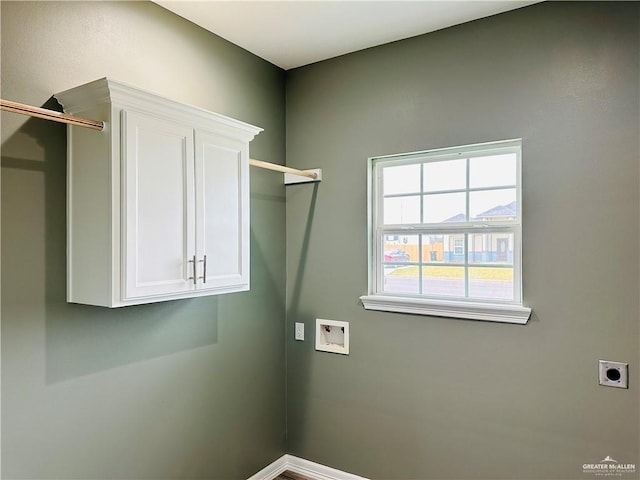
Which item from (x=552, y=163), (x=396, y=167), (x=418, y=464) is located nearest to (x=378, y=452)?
(x=418, y=464)

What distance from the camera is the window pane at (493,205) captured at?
7.25 ft

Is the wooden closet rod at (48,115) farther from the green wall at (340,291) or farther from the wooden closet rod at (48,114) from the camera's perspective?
the green wall at (340,291)

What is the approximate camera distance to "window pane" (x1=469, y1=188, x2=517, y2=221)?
2.21 meters

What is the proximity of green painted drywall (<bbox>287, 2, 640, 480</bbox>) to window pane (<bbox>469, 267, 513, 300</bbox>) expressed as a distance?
121mm

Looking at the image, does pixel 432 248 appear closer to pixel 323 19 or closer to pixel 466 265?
pixel 466 265

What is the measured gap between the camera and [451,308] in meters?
2.28

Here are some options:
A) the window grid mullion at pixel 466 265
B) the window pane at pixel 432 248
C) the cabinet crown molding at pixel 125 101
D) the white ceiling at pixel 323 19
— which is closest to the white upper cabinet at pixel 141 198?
the cabinet crown molding at pixel 125 101

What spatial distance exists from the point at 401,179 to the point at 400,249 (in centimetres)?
43

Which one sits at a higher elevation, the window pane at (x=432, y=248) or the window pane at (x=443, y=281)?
the window pane at (x=432, y=248)

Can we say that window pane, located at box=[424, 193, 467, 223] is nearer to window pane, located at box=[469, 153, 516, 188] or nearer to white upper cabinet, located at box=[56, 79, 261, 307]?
window pane, located at box=[469, 153, 516, 188]

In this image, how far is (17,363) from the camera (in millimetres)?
1576

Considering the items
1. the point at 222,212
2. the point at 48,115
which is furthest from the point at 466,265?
the point at 48,115

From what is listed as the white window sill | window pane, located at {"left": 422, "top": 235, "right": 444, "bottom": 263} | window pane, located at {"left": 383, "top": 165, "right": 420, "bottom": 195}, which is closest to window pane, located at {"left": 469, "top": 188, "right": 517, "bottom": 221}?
window pane, located at {"left": 422, "top": 235, "right": 444, "bottom": 263}

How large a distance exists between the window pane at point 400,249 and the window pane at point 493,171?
18.7 inches
